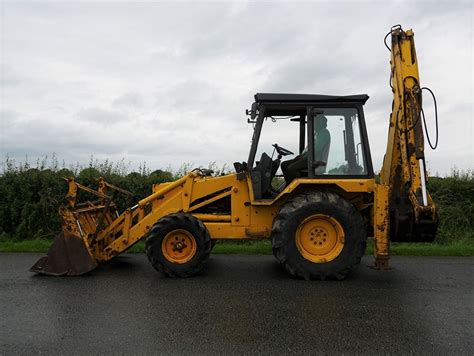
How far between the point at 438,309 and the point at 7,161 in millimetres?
9898

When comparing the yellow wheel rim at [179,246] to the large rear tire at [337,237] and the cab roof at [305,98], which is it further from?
the cab roof at [305,98]

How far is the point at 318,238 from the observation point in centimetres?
624

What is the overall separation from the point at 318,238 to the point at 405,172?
159cm

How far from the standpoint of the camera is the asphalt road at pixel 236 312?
12.4ft

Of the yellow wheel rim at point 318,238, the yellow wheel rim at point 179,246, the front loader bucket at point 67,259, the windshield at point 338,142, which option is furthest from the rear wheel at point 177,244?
the windshield at point 338,142

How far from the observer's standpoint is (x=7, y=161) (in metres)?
10.6

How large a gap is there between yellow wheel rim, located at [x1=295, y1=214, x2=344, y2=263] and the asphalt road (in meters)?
0.46

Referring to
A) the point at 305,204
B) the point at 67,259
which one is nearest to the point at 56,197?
the point at 67,259

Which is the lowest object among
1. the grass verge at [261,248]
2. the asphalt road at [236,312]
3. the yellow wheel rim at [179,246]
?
the asphalt road at [236,312]

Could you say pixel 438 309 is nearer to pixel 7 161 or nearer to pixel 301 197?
pixel 301 197

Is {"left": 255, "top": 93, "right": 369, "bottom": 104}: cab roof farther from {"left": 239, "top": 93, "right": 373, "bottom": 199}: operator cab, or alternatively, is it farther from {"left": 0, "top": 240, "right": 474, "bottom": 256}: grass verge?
{"left": 0, "top": 240, "right": 474, "bottom": 256}: grass verge

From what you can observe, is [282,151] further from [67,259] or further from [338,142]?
[67,259]

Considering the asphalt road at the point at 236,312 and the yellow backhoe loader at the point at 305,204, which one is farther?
A: the yellow backhoe loader at the point at 305,204

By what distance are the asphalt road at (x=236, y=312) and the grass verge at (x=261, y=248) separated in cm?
148
